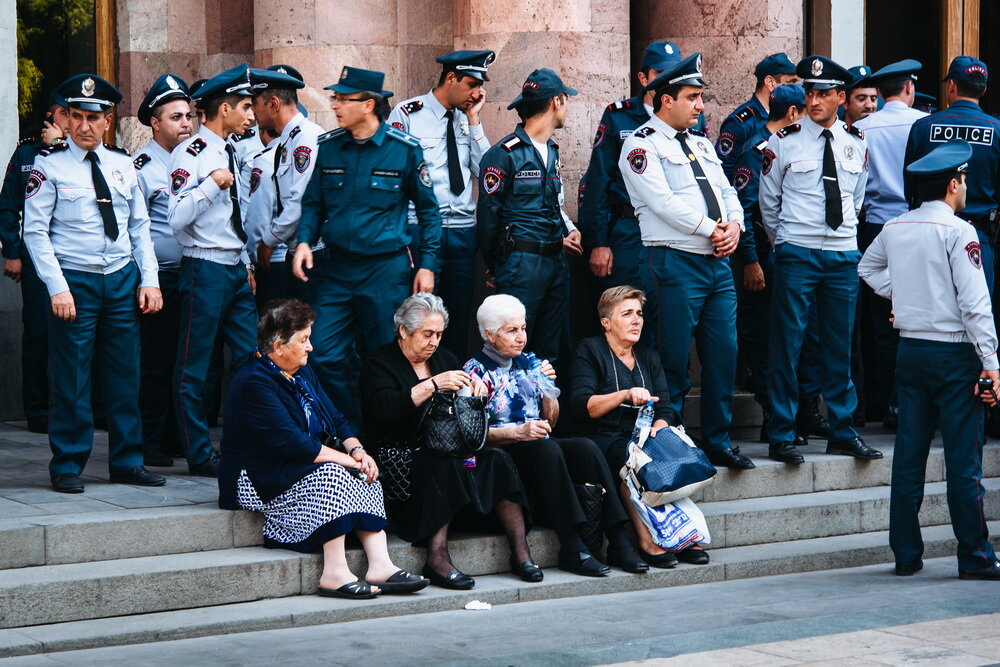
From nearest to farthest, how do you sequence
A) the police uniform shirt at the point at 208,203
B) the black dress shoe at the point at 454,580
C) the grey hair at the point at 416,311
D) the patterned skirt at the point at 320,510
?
1. the patterned skirt at the point at 320,510
2. the black dress shoe at the point at 454,580
3. the grey hair at the point at 416,311
4. the police uniform shirt at the point at 208,203

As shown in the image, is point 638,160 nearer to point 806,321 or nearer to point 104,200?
A: point 806,321

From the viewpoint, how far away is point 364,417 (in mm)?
7340

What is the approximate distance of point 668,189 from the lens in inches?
328

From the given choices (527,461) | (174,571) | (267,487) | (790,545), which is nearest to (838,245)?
(790,545)

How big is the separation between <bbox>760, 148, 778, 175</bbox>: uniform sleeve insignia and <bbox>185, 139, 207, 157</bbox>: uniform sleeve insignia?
3203mm

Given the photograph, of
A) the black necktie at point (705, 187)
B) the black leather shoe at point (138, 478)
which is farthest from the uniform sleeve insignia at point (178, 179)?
the black necktie at point (705, 187)

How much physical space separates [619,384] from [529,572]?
47.3 inches

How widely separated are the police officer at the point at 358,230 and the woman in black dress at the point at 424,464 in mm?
588

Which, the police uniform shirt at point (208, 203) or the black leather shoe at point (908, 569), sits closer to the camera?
the black leather shoe at point (908, 569)

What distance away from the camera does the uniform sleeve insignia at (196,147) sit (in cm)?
815

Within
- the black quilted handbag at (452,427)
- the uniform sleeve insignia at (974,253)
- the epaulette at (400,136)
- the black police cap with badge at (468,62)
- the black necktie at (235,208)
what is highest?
the black police cap with badge at (468,62)

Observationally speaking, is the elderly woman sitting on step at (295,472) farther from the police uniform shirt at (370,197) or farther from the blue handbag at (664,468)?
the blue handbag at (664,468)

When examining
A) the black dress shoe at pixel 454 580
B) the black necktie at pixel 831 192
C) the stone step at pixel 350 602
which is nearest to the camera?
the stone step at pixel 350 602

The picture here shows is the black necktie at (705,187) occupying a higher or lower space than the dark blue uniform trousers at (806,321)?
higher
